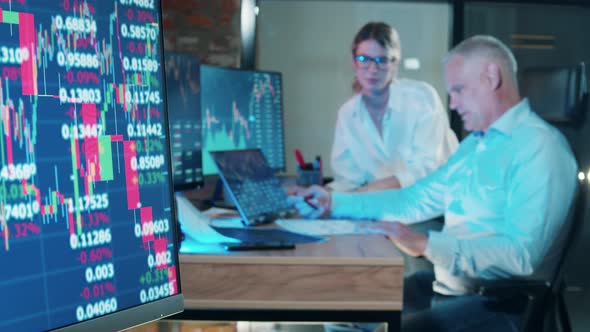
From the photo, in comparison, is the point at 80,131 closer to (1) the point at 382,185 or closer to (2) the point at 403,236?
(2) the point at 403,236

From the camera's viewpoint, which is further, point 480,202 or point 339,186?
point 339,186

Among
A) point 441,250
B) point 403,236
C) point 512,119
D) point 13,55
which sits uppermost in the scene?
point 13,55

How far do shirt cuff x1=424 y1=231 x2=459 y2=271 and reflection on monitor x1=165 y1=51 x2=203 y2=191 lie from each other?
824 millimetres

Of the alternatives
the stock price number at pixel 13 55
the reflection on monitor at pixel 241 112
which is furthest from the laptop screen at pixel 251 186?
the stock price number at pixel 13 55

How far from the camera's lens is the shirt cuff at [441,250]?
226 centimetres

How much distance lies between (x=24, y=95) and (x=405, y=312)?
1860 millimetres

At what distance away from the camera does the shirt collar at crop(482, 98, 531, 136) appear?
7.74 feet

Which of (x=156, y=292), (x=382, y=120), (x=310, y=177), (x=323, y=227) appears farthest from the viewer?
(x=382, y=120)

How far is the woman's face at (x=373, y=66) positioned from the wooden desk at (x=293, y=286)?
1.61 meters

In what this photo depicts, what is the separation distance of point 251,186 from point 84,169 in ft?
3.83

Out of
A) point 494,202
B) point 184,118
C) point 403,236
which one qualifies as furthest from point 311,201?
point 494,202

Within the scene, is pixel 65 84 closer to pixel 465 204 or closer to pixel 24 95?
pixel 24 95

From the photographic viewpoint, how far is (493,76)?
8.69ft

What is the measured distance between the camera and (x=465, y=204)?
8.41 ft
